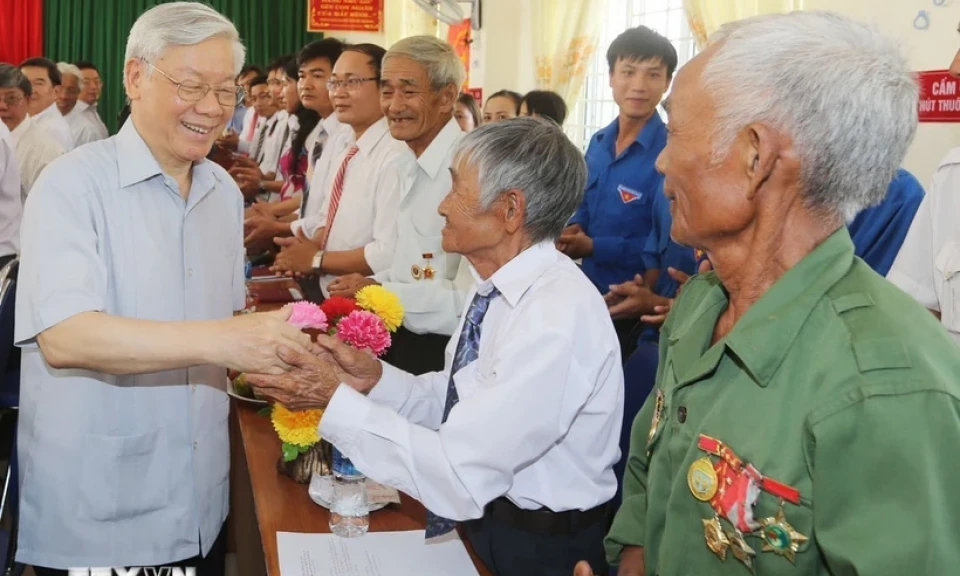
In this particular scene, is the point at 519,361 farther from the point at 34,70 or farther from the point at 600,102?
the point at 34,70

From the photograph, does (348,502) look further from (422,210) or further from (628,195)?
(628,195)

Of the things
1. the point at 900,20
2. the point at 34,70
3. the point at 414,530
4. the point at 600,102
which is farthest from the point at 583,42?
the point at 414,530

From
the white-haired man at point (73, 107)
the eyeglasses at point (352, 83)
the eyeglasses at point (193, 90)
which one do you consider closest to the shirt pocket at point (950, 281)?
the eyeglasses at point (193, 90)

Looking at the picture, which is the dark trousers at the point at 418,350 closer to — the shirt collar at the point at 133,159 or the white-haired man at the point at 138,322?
the white-haired man at the point at 138,322

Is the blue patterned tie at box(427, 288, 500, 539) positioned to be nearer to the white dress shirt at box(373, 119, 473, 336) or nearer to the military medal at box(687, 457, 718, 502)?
the military medal at box(687, 457, 718, 502)

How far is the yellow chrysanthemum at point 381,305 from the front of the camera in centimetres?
189

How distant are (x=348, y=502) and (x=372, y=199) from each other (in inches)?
73.2

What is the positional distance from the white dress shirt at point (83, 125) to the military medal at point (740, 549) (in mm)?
8613

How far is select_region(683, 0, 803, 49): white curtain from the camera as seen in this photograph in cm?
432

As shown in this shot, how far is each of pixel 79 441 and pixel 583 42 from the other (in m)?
5.89

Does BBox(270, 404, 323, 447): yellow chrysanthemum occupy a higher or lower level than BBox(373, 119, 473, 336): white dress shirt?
lower

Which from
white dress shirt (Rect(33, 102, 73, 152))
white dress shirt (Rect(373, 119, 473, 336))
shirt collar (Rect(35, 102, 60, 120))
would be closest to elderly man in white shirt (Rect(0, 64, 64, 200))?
white dress shirt (Rect(33, 102, 73, 152))

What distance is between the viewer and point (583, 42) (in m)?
6.93

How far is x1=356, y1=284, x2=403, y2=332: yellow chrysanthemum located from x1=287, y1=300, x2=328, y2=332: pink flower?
0.14 metres
